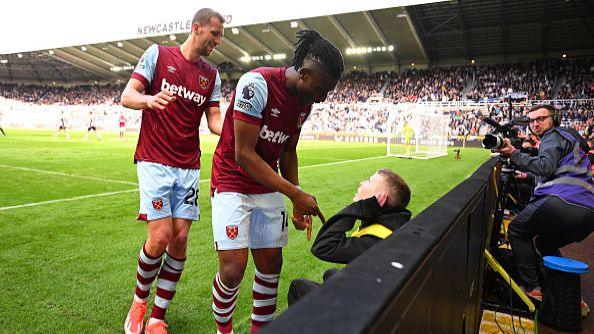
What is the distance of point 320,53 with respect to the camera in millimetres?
2119

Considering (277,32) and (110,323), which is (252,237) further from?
(277,32)

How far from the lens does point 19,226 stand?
17.9 feet

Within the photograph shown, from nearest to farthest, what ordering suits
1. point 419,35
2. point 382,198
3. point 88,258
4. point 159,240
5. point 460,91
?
point 382,198 < point 159,240 < point 88,258 < point 419,35 < point 460,91

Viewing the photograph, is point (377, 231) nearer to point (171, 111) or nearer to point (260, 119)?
point (260, 119)

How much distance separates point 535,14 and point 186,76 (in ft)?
120

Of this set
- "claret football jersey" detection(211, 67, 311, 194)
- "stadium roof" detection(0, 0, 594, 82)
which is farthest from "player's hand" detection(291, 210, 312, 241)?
"stadium roof" detection(0, 0, 594, 82)

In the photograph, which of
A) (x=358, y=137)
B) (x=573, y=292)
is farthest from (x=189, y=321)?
(x=358, y=137)

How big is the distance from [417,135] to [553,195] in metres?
17.0

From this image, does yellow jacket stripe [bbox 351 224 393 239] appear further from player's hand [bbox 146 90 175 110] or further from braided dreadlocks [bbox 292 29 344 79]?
player's hand [bbox 146 90 175 110]

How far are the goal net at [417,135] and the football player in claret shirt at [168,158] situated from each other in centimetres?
1726

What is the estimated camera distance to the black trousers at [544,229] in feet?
12.1

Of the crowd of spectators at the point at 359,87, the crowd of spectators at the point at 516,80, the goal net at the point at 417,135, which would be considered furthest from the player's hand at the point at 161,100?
the crowd of spectators at the point at 359,87

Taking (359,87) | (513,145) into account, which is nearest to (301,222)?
(513,145)

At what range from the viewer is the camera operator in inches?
147
